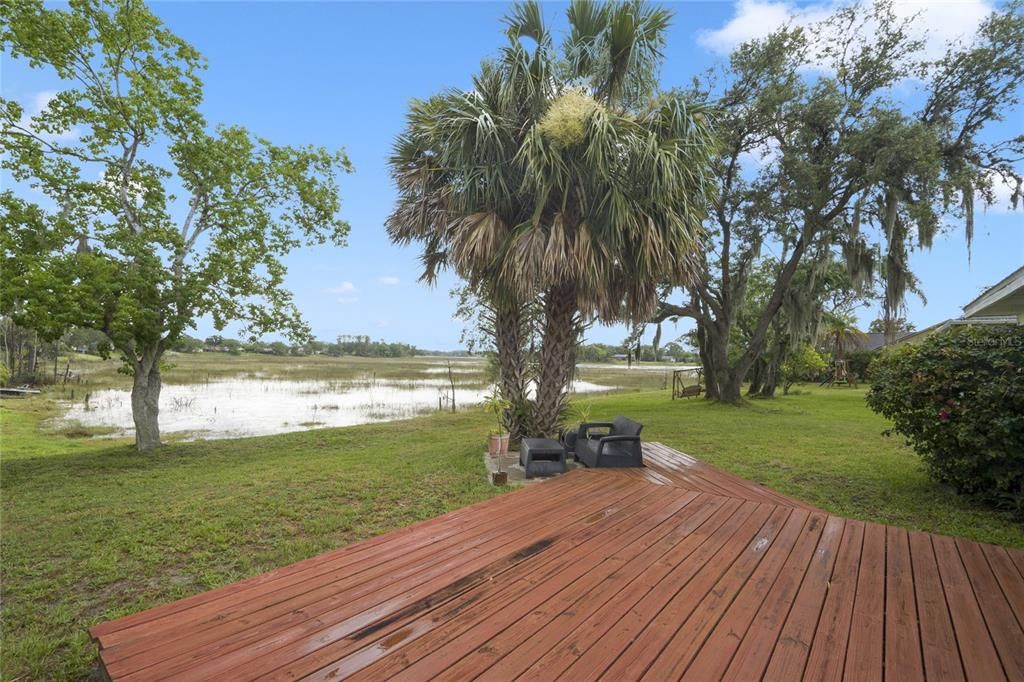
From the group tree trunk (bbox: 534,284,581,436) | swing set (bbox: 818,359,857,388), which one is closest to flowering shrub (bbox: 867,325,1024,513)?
tree trunk (bbox: 534,284,581,436)

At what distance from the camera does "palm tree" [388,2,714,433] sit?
593cm

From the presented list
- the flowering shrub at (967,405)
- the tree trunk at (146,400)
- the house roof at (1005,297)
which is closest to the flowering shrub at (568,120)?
the house roof at (1005,297)

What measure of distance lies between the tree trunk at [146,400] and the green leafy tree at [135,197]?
0.08ft

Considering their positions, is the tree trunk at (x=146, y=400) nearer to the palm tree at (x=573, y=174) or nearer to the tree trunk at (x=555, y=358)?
the palm tree at (x=573, y=174)

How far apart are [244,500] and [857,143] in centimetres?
1412

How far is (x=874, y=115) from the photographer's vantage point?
10.8 meters

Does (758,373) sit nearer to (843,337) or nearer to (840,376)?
(843,337)

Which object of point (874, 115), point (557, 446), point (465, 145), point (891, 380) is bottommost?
point (557, 446)

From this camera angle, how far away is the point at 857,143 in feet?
35.2

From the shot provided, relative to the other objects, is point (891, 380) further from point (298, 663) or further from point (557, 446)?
point (298, 663)

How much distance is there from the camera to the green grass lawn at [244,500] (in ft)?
9.71

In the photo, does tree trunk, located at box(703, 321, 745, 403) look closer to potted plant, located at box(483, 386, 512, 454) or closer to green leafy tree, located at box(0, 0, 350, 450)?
potted plant, located at box(483, 386, 512, 454)

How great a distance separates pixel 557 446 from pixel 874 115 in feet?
38.8

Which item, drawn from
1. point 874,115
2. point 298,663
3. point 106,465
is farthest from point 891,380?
point 106,465
